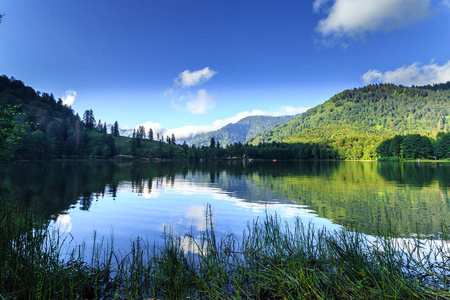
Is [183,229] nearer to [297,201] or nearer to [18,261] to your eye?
[18,261]

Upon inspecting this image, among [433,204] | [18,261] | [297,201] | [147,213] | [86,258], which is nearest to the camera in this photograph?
[18,261]

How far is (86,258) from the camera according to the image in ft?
32.8

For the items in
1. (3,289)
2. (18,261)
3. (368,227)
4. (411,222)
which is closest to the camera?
(3,289)

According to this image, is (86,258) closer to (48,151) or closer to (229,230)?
(229,230)

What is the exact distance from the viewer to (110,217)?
1770 cm

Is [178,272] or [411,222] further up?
[178,272]

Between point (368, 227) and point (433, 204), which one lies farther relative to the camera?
point (433, 204)

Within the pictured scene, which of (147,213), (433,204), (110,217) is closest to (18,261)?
(110,217)

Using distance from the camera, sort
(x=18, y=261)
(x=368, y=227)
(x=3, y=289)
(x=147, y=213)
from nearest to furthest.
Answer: (x=3, y=289), (x=18, y=261), (x=368, y=227), (x=147, y=213)

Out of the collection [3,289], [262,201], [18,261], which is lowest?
[262,201]

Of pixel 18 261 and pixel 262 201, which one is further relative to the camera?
pixel 262 201

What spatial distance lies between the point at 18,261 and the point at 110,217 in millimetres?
11801

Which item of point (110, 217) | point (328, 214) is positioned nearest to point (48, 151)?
point (110, 217)

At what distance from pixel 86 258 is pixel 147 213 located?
9440 millimetres
